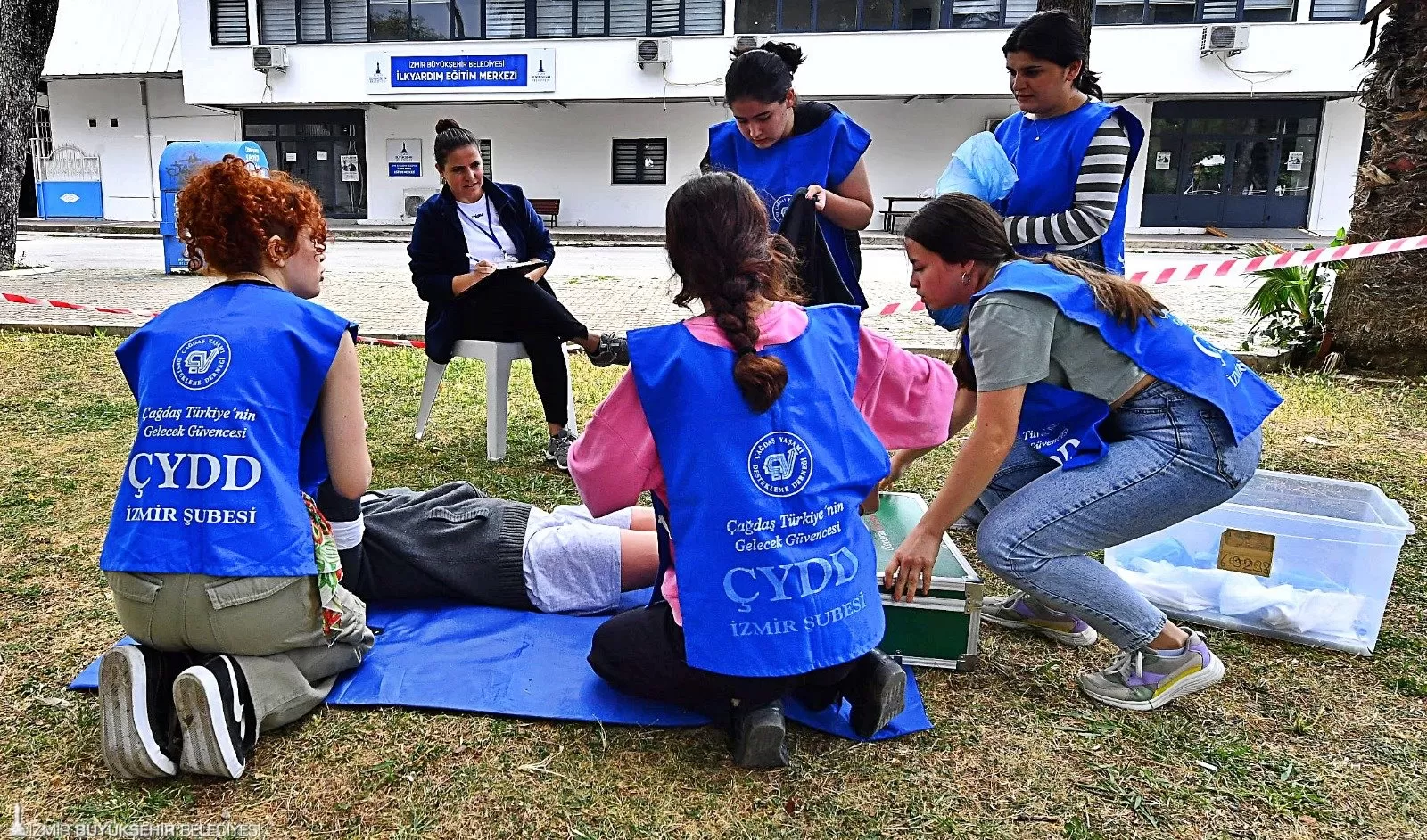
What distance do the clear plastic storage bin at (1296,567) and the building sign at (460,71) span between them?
21025 millimetres

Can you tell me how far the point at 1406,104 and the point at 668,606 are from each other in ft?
20.1

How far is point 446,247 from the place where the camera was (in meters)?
4.59

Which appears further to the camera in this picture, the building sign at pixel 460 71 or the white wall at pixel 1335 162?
the building sign at pixel 460 71

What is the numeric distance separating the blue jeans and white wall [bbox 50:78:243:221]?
2644cm

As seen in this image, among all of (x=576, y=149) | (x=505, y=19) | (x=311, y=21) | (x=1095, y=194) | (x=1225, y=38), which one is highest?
(x=505, y=19)

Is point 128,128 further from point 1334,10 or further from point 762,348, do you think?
point 762,348

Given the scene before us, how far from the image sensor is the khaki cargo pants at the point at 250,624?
7.07 feet

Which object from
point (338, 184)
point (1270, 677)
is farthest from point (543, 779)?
point (338, 184)

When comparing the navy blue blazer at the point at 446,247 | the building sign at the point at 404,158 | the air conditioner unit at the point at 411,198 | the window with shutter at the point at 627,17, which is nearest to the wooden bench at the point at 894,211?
the window with shutter at the point at 627,17

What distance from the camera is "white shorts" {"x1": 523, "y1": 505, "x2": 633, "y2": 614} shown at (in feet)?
9.77

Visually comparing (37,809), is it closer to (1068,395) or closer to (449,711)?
(449,711)

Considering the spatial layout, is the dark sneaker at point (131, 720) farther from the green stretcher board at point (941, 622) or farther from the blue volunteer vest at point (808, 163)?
the blue volunteer vest at point (808, 163)

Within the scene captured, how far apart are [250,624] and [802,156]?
237cm

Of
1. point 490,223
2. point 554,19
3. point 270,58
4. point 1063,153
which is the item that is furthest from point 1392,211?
point 270,58
